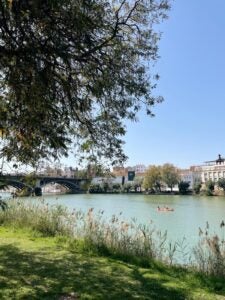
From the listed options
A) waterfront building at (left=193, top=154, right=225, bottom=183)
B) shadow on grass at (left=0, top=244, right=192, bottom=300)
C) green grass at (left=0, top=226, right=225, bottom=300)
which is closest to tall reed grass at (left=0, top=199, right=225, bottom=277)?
green grass at (left=0, top=226, right=225, bottom=300)

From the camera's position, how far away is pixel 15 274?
23.6 ft

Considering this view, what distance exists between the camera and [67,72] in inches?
299

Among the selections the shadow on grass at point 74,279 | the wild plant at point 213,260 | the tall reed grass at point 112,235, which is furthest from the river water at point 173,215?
the shadow on grass at point 74,279

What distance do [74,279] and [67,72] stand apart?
142 inches

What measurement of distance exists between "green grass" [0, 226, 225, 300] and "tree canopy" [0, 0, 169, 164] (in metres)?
2.07

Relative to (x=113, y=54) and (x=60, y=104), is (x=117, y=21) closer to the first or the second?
(x=113, y=54)

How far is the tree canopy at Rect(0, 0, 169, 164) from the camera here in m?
6.20

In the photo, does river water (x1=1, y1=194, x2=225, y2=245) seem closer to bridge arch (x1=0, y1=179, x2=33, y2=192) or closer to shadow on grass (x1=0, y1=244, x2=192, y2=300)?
shadow on grass (x1=0, y1=244, x2=192, y2=300)

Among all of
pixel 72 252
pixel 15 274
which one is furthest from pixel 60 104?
pixel 72 252

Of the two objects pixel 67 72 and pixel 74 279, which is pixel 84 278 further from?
pixel 67 72

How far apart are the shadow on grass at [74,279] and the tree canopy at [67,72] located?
6.65 ft

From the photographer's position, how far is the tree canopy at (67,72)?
20.3 feet

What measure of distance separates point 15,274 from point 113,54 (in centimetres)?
427

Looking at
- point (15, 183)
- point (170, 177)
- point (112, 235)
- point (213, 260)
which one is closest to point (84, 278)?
point (15, 183)
